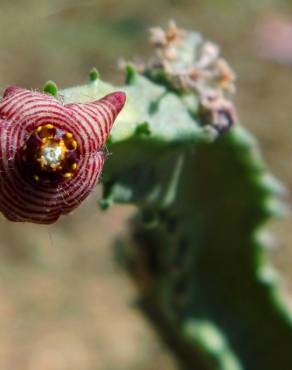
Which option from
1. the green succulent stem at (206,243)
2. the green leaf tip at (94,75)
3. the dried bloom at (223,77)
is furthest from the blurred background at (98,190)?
the green leaf tip at (94,75)

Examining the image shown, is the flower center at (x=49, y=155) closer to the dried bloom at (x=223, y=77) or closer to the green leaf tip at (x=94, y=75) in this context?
the green leaf tip at (x=94, y=75)

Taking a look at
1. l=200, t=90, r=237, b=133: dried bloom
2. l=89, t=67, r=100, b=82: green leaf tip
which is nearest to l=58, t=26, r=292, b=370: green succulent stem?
l=200, t=90, r=237, b=133: dried bloom

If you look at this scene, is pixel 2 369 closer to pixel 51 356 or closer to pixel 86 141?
pixel 51 356

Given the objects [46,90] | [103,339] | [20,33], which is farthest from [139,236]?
[20,33]

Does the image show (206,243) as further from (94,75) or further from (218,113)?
(94,75)

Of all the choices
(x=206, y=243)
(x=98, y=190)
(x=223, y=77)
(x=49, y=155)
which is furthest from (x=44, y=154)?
(x=98, y=190)

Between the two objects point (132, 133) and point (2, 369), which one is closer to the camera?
point (132, 133)

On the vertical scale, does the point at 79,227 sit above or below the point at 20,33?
below
